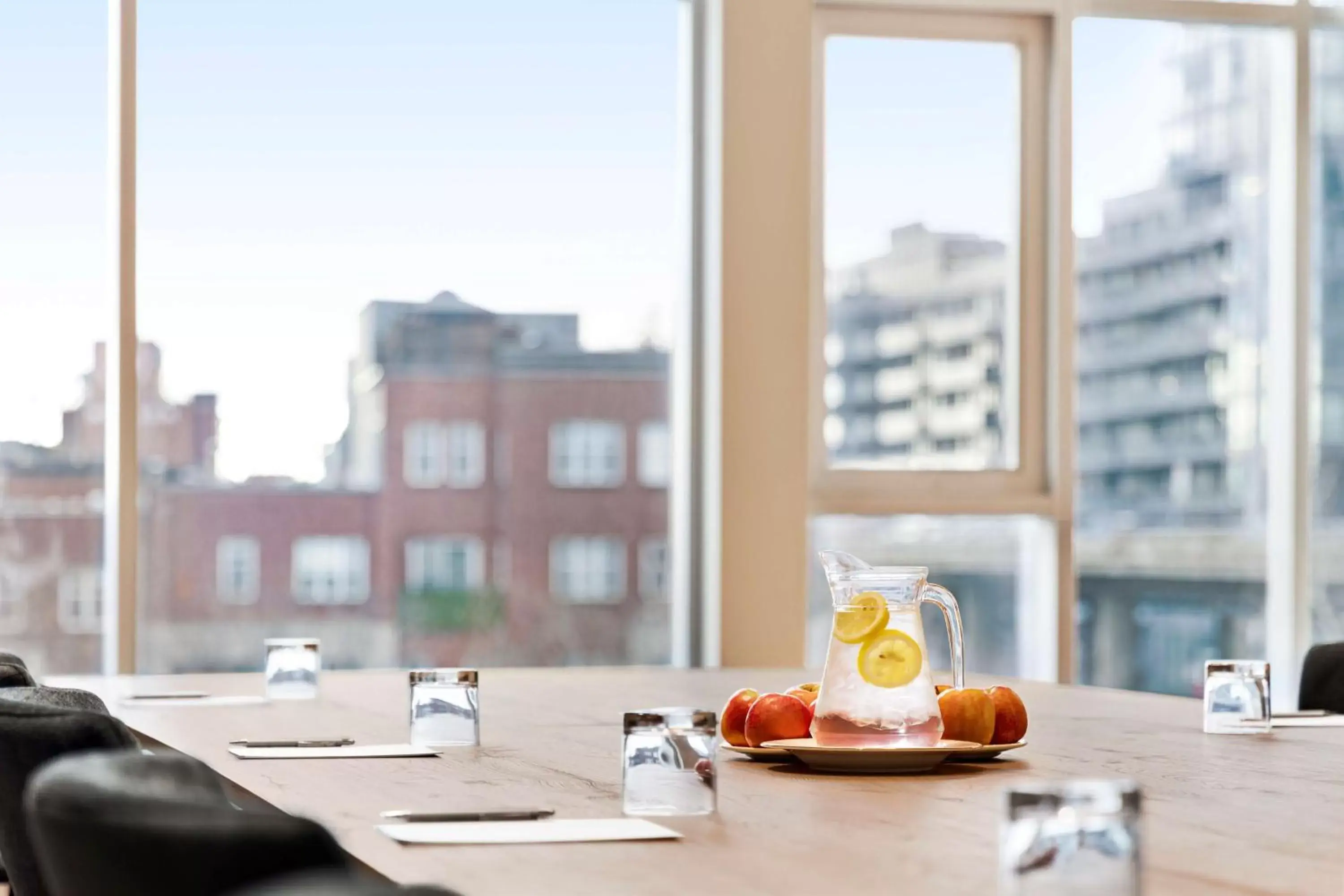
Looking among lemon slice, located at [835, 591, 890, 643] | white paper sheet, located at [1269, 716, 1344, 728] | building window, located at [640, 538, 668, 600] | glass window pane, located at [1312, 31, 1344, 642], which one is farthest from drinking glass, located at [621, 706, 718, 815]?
glass window pane, located at [1312, 31, 1344, 642]

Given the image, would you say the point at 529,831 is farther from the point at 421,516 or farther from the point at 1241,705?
the point at 421,516

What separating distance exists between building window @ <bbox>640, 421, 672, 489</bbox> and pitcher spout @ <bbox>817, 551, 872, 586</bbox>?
308 cm

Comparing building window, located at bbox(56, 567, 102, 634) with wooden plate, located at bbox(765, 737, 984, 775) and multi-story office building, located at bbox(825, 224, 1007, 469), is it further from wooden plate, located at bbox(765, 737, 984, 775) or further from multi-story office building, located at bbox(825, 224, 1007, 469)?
wooden plate, located at bbox(765, 737, 984, 775)

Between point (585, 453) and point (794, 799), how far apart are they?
3321 mm

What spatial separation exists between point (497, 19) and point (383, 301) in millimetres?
793

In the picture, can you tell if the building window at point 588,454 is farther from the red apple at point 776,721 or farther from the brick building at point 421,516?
the red apple at point 776,721

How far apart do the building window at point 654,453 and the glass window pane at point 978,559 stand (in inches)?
18.3

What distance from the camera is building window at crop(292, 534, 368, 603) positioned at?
4.59 metres

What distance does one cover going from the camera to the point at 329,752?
6.28 feet

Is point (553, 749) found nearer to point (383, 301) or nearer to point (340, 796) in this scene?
point (340, 796)

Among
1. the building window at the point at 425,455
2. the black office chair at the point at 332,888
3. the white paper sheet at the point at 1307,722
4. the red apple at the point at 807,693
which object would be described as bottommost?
the white paper sheet at the point at 1307,722

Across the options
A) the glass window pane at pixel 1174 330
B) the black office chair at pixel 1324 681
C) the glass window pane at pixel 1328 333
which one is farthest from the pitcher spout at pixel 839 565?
the glass window pane at pixel 1328 333

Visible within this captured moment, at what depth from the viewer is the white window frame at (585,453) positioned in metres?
4.78

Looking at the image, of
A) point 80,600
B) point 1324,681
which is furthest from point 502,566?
point 1324,681
